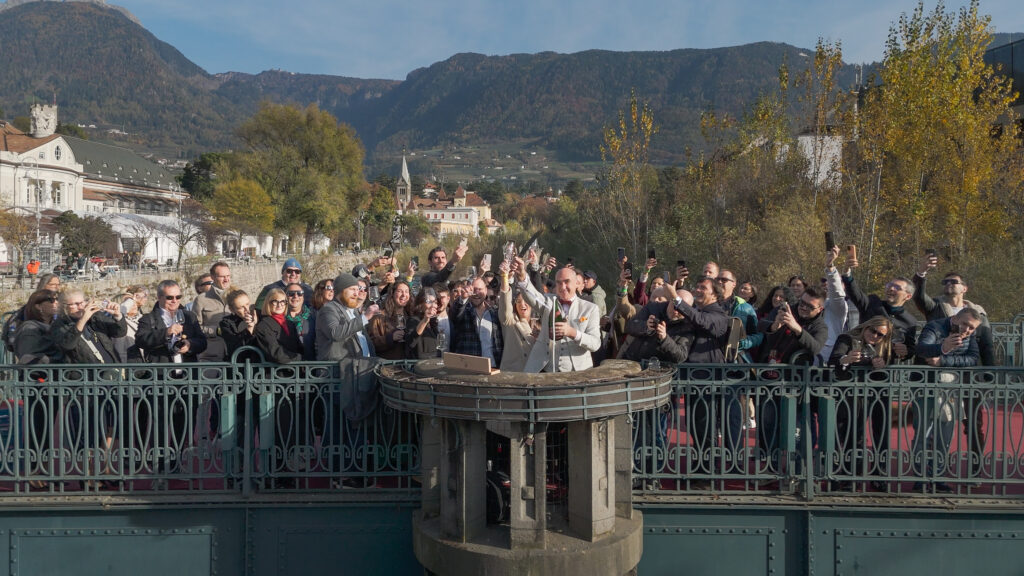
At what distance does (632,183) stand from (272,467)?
2349 cm

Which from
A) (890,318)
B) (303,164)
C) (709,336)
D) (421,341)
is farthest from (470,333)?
(303,164)

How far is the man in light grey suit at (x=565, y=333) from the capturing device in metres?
5.39

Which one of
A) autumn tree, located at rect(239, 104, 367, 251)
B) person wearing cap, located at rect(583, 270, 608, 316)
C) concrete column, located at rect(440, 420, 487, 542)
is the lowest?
concrete column, located at rect(440, 420, 487, 542)

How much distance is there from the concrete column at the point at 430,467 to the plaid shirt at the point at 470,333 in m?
1.59

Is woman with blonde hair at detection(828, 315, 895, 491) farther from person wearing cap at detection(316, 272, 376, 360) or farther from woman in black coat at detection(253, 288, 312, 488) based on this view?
woman in black coat at detection(253, 288, 312, 488)

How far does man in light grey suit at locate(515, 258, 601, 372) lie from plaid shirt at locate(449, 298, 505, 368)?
106 centimetres

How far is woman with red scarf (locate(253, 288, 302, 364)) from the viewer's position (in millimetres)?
5703

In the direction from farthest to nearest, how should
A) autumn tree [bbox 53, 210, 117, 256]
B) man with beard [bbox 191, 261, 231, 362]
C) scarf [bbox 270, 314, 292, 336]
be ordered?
autumn tree [bbox 53, 210, 117, 256] → man with beard [bbox 191, 261, 231, 362] → scarf [bbox 270, 314, 292, 336]

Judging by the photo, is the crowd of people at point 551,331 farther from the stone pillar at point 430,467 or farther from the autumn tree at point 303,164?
the autumn tree at point 303,164

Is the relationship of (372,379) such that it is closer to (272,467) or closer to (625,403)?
(272,467)

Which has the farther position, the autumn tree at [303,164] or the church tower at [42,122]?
the church tower at [42,122]

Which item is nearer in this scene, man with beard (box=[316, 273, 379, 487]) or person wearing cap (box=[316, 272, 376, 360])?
man with beard (box=[316, 273, 379, 487])

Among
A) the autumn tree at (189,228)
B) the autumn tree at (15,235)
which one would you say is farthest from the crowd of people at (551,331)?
the autumn tree at (189,228)

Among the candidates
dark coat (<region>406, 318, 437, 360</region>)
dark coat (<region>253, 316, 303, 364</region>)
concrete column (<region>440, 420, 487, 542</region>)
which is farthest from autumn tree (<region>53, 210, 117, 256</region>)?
concrete column (<region>440, 420, 487, 542</region>)
